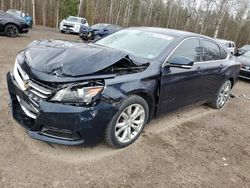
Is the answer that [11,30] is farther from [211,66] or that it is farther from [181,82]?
[181,82]

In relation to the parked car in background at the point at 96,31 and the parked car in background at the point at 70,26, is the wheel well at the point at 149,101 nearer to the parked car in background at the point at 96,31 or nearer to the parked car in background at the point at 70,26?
the parked car in background at the point at 96,31

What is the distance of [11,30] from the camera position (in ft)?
45.1

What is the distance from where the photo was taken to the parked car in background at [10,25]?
43.7 ft

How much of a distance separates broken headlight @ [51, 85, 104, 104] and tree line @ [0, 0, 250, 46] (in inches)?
1121

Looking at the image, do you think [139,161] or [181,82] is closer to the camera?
[139,161]

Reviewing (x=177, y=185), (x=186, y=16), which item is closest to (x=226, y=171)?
(x=177, y=185)

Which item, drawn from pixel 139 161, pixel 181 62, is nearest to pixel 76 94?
pixel 139 161

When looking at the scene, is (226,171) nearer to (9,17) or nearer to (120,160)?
(120,160)

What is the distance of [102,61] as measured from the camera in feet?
10.8

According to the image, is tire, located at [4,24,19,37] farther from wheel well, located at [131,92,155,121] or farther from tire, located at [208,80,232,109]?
wheel well, located at [131,92,155,121]

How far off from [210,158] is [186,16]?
4448cm

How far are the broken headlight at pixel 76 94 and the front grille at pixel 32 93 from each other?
Result: 14 centimetres

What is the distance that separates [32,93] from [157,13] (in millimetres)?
42432

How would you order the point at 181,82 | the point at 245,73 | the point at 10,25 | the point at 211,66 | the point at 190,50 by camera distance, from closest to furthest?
1. the point at 181,82
2. the point at 190,50
3. the point at 211,66
4. the point at 245,73
5. the point at 10,25
